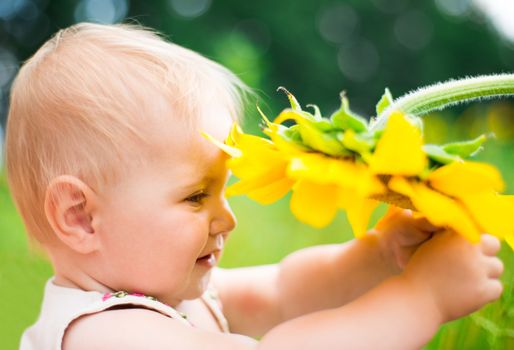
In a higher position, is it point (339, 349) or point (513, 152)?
point (339, 349)

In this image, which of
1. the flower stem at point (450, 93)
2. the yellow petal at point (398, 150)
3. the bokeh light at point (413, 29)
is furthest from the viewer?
the bokeh light at point (413, 29)

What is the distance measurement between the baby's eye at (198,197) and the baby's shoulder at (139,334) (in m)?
0.15

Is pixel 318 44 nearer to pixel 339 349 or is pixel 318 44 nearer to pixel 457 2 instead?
pixel 457 2

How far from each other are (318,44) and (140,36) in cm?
766

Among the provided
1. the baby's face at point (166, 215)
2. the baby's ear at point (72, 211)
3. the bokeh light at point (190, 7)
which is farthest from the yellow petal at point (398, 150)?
the bokeh light at point (190, 7)

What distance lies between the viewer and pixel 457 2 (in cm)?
933

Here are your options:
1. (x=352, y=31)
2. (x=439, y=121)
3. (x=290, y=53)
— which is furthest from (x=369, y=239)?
(x=352, y=31)

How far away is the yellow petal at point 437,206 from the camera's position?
67cm

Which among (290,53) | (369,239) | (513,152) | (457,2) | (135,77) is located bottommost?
(290,53)

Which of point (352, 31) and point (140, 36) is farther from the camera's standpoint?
point (352, 31)

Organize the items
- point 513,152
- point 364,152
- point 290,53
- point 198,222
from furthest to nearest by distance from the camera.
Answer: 1. point 290,53
2. point 513,152
3. point 198,222
4. point 364,152

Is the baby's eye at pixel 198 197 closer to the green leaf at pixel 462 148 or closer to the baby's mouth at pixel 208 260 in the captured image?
the baby's mouth at pixel 208 260

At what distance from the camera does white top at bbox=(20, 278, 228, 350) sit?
922 mm

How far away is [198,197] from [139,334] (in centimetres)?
20
